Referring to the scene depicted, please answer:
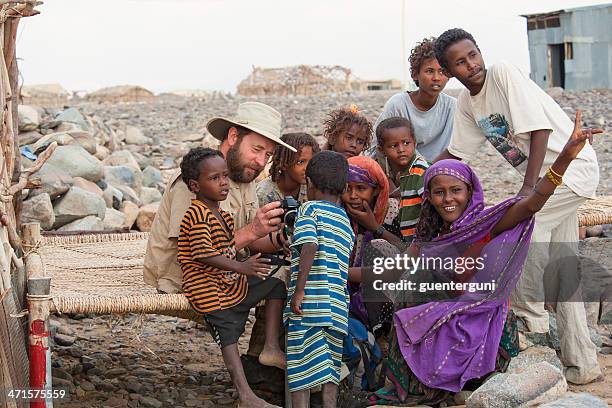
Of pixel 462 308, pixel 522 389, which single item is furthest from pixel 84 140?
pixel 522 389

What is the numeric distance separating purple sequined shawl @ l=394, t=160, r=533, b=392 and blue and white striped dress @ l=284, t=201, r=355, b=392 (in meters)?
0.33

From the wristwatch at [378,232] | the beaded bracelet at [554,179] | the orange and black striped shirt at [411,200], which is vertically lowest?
the wristwatch at [378,232]

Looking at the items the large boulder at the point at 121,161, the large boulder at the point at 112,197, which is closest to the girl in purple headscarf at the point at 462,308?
the large boulder at the point at 112,197

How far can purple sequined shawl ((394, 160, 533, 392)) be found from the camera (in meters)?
4.06

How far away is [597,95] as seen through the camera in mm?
23516

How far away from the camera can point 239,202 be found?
4.55 m

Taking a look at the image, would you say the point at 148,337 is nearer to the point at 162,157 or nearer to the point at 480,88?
the point at 480,88

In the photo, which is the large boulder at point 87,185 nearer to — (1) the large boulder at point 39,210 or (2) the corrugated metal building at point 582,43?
(1) the large boulder at point 39,210

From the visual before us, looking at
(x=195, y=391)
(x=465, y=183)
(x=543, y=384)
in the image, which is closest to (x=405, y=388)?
(x=543, y=384)

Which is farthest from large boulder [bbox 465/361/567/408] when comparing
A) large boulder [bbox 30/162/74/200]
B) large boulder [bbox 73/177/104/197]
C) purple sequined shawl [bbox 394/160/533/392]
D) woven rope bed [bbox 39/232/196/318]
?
large boulder [bbox 73/177/104/197]

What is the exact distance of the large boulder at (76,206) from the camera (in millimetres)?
8445

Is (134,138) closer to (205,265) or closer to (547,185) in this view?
(205,265)

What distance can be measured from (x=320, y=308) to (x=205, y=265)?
0.58m

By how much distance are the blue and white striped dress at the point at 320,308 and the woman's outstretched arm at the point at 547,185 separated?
2.48ft
